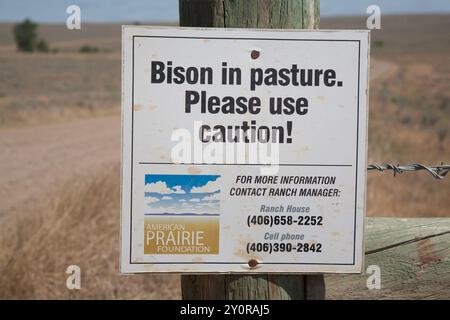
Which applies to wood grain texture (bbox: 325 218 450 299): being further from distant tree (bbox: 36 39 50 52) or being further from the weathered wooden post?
distant tree (bbox: 36 39 50 52)

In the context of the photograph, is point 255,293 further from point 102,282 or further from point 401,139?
point 401,139

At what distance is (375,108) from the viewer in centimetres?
2839

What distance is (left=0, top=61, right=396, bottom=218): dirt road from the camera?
9602 mm

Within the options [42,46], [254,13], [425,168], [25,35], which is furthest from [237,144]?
[42,46]

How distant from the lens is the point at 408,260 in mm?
2246

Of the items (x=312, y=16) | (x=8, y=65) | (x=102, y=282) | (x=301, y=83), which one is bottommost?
(x=102, y=282)

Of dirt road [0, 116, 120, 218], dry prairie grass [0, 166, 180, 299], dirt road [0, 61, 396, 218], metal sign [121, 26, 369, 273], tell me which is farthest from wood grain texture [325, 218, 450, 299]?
dirt road [0, 61, 396, 218]

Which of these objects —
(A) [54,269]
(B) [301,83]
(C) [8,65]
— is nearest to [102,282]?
(A) [54,269]

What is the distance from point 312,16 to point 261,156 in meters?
0.47

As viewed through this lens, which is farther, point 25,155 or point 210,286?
point 25,155

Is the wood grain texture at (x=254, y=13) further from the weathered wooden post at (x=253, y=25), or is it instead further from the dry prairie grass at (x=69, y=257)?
the dry prairie grass at (x=69, y=257)

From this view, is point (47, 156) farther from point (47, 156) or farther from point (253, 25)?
point (253, 25)

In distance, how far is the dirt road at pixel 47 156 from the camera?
9602mm

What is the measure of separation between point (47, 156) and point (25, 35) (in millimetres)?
53685
